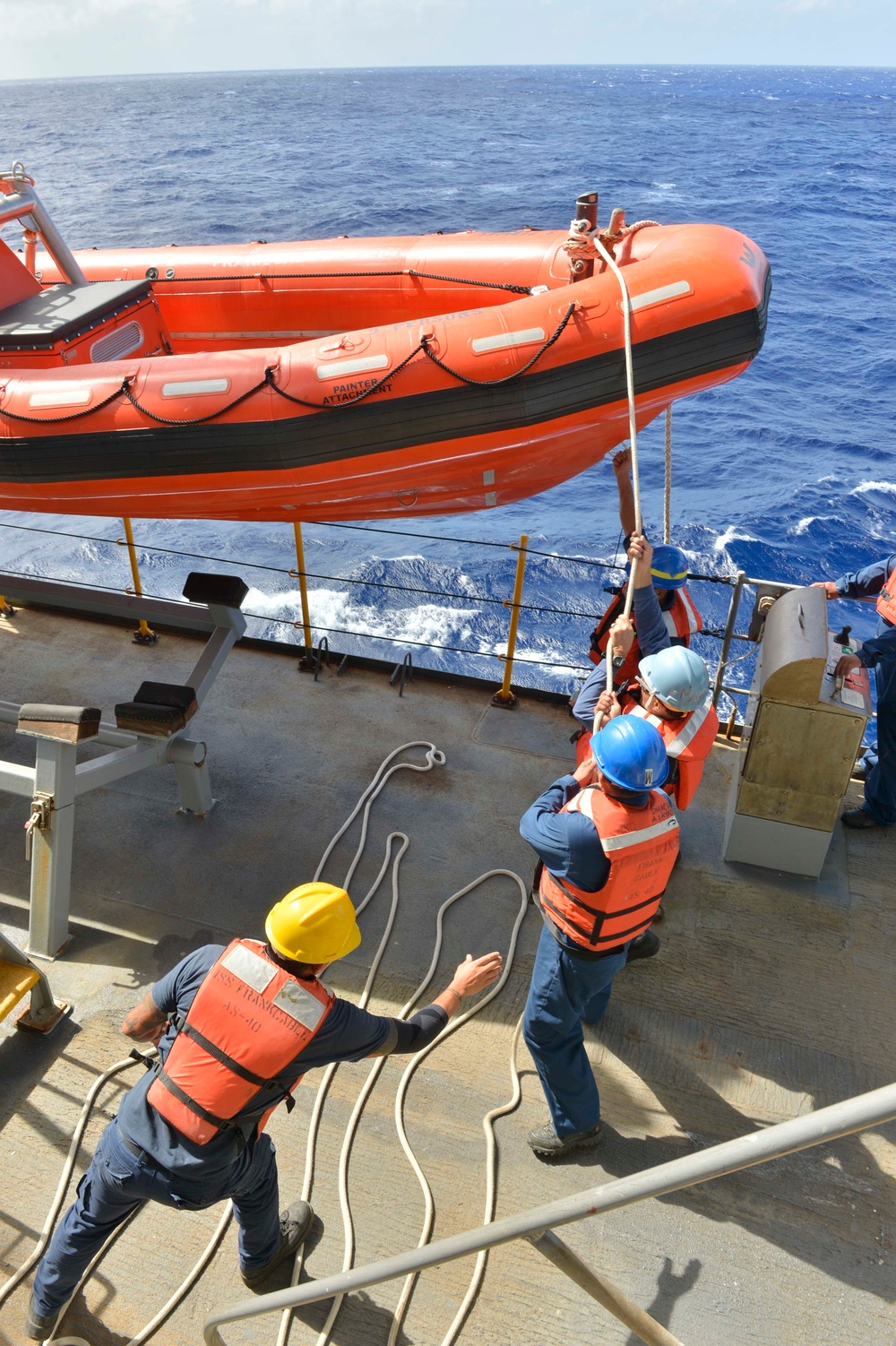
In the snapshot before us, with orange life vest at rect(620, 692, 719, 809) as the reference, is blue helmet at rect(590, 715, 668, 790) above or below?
above

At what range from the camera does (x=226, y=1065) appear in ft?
5.84

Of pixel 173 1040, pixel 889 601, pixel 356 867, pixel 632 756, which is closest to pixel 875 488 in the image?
pixel 889 601

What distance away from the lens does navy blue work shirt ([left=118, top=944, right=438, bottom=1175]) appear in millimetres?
1828

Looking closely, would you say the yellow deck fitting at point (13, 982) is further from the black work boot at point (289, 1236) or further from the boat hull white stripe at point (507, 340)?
the boat hull white stripe at point (507, 340)

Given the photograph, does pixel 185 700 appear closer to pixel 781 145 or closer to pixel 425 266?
pixel 425 266

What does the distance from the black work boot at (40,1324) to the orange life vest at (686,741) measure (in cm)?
194

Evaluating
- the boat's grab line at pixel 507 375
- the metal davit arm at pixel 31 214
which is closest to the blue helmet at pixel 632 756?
the boat's grab line at pixel 507 375

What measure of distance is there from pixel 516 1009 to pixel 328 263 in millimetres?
3447

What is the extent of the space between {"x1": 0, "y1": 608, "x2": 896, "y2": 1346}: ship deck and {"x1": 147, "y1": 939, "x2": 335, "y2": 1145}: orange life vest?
2.24ft

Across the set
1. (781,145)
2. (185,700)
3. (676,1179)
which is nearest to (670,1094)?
(676,1179)

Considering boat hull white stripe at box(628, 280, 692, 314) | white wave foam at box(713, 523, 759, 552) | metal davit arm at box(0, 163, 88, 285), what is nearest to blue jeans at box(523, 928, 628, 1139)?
boat hull white stripe at box(628, 280, 692, 314)

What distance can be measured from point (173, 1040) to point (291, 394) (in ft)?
7.54

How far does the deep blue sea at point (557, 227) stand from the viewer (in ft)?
30.3

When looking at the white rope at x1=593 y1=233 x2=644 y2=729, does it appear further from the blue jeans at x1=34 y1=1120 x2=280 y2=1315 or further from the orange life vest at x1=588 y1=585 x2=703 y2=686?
the blue jeans at x1=34 y1=1120 x2=280 y2=1315
